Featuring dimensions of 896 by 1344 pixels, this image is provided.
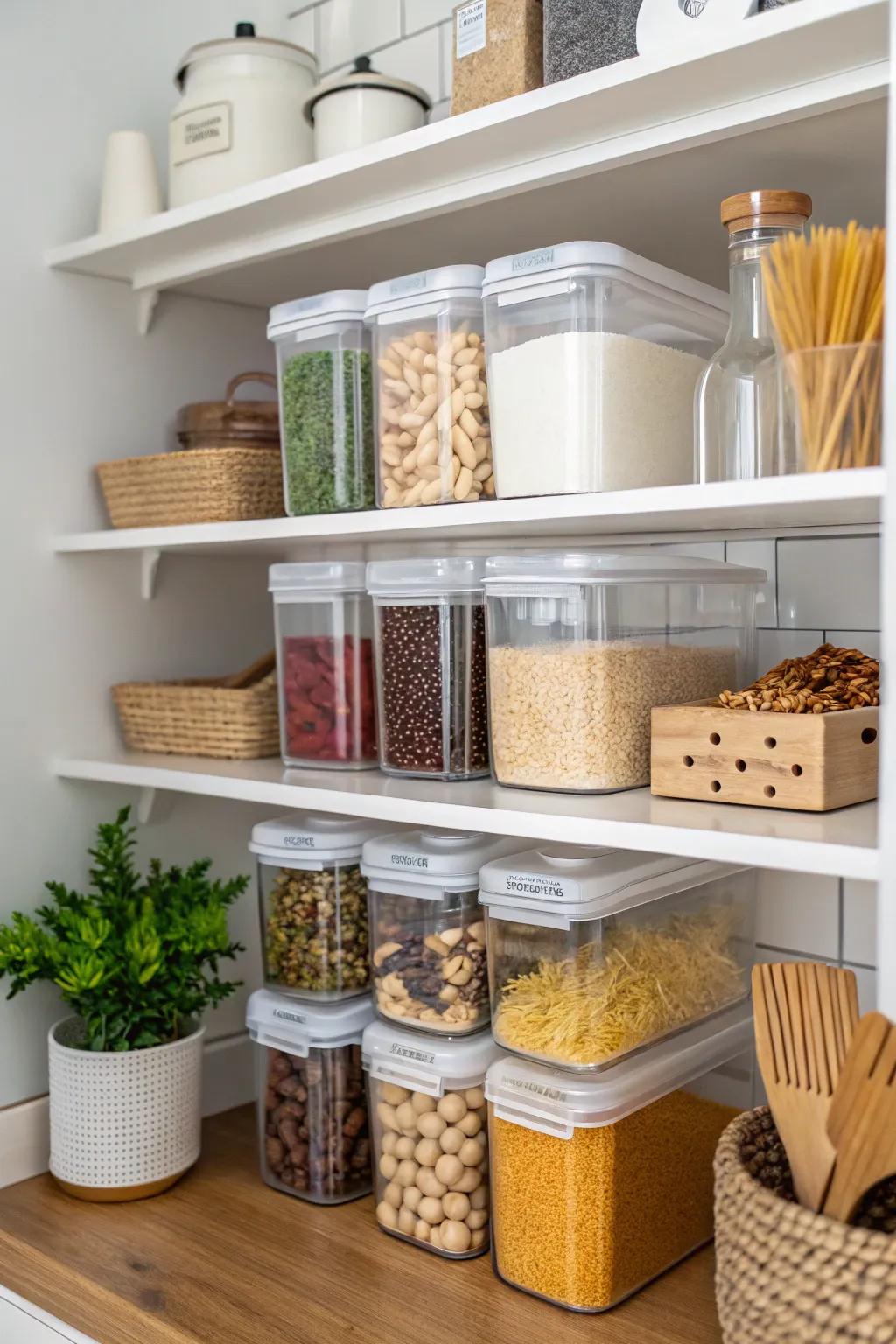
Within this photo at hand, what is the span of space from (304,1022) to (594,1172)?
15.2 inches

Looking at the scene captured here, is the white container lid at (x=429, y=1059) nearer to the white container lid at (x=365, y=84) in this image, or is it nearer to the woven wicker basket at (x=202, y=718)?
the woven wicker basket at (x=202, y=718)

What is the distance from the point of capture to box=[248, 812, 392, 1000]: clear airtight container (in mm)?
1426

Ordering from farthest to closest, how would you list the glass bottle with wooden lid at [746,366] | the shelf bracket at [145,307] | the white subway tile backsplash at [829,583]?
1. the shelf bracket at [145,307]
2. the white subway tile backsplash at [829,583]
3. the glass bottle with wooden lid at [746,366]

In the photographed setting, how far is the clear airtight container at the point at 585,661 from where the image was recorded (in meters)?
1.19

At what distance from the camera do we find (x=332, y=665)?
1.45 metres

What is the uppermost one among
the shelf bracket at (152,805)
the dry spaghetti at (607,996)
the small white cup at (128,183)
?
the small white cup at (128,183)

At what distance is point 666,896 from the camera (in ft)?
4.14

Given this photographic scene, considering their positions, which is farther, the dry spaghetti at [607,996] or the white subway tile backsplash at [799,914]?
the white subway tile backsplash at [799,914]

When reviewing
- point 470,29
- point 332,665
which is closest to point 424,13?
point 470,29

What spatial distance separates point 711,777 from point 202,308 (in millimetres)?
1052

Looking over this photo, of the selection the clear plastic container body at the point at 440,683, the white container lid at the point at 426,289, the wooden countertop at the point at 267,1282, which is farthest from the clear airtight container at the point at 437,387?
the wooden countertop at the point at 267,1282

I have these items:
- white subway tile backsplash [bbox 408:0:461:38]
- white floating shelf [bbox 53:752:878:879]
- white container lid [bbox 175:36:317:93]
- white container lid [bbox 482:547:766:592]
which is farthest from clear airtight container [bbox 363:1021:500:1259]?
white subway tile backsplash [bbox 408:0:461:38]

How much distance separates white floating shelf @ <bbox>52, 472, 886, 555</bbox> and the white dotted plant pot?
1.95 feet

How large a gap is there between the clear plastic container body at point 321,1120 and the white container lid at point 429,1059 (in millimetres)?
98
